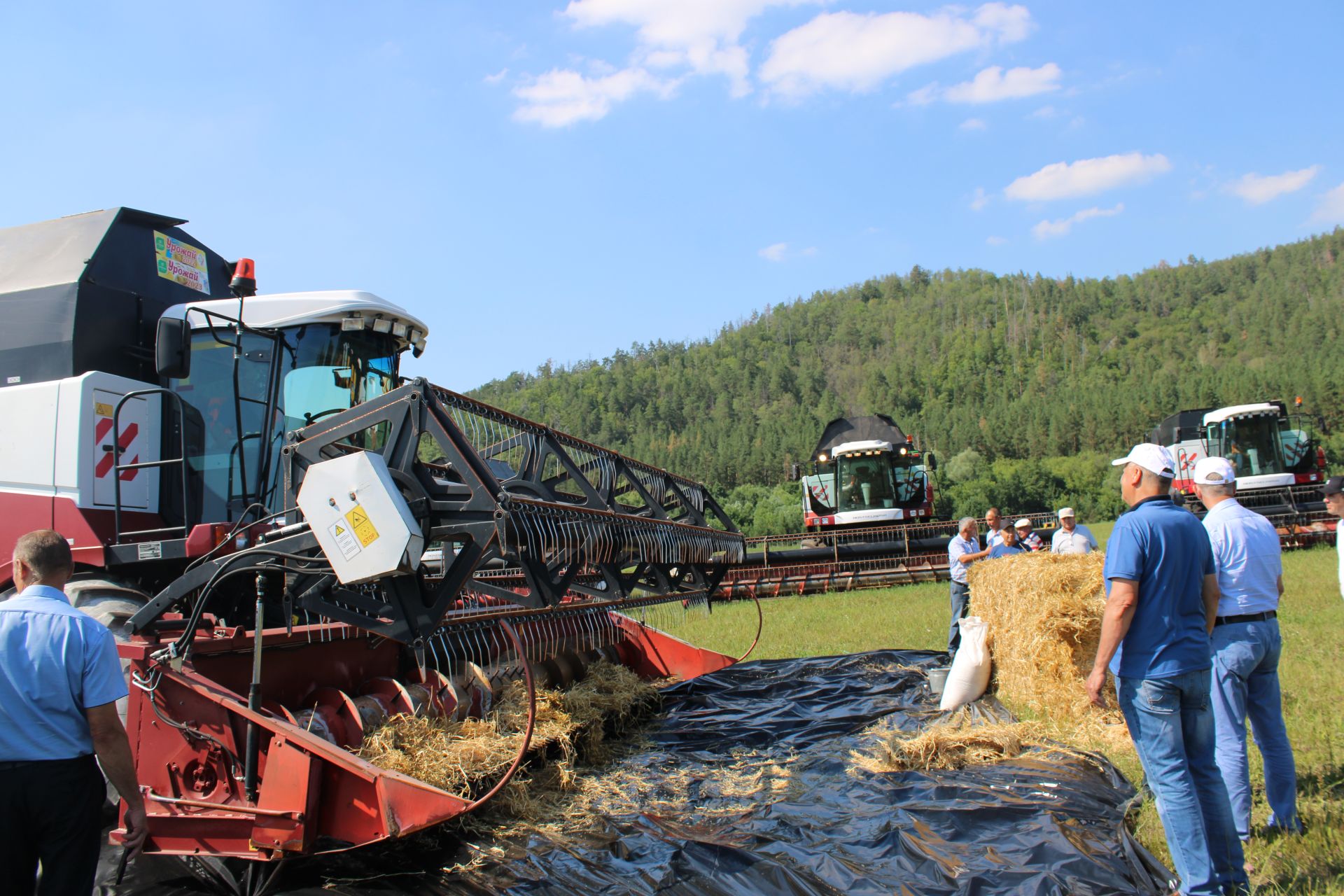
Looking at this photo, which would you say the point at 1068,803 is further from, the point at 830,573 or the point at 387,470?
the point at 830,573

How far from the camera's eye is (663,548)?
561 centimetres

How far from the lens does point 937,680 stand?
6809 millimetres

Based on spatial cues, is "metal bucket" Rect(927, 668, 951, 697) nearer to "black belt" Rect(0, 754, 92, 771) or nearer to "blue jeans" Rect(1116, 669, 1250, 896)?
"blue jeans" Rect(1116, 669, 1250, 896)

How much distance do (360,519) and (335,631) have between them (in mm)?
1375

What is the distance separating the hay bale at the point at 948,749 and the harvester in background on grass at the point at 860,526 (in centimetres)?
930

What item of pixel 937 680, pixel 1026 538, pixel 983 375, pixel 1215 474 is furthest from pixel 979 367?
pixel 1215 474

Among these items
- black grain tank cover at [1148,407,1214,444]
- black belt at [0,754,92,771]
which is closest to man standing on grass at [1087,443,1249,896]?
black belt at [0,754,92,771]

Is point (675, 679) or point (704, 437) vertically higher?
point (704, 437)

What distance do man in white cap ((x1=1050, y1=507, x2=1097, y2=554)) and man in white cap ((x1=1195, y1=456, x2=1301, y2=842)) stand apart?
4.08 m

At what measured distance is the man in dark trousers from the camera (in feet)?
9.14

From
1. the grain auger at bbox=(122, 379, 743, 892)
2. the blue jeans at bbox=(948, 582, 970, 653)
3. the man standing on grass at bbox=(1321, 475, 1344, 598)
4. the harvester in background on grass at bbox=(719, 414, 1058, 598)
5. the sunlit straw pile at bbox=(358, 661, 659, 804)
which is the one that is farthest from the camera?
the harvester in background on grass at bbox=(719, 414, 1058, 598)

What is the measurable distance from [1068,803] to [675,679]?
4099 mm

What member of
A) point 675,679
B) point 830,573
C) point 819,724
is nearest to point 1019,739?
point 819,724

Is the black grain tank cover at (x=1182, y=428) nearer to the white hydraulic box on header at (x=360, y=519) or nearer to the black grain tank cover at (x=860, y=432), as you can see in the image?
the black grain tank cover at (x=860, y=432)
